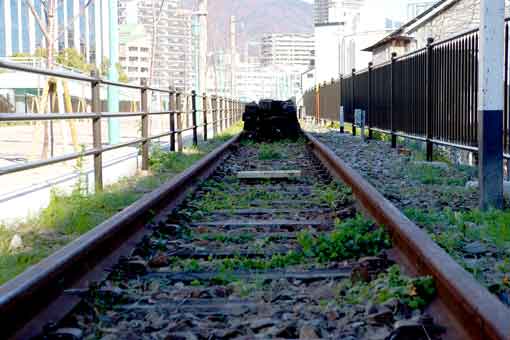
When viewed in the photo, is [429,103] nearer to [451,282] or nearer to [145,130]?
[145,130]

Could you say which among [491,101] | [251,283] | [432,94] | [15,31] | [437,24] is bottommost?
[251,283]

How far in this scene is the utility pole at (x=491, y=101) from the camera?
5934 millimetres

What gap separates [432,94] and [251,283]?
761 centimetres

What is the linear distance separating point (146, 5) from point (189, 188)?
2442 cm

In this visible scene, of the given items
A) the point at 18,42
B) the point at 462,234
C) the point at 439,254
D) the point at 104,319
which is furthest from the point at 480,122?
the point at 18,42

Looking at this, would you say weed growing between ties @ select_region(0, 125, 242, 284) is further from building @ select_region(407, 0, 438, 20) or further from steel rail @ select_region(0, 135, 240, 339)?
building @ select_region(407, 0, 438, 20)

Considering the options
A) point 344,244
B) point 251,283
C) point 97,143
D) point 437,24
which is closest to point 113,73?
point 97,143

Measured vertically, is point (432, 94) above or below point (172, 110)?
above

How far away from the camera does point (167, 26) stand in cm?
4094

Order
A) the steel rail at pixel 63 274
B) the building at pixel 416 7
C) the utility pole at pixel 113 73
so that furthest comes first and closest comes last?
1. the building at pixel 416 7
2. the utility pole at pixel 113 73
3. the steel rail at pixel 63 274

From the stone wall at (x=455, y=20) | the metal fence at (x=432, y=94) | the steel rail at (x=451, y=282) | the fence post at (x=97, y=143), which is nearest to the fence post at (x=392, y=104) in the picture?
the metal fence at (x=432, y=94)

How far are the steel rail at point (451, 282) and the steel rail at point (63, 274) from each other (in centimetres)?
161

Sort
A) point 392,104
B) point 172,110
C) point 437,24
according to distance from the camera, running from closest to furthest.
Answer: point 172,110, point 392,104, point 437,24

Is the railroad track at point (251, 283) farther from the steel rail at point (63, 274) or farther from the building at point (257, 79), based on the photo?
the building at point (257, 79)
